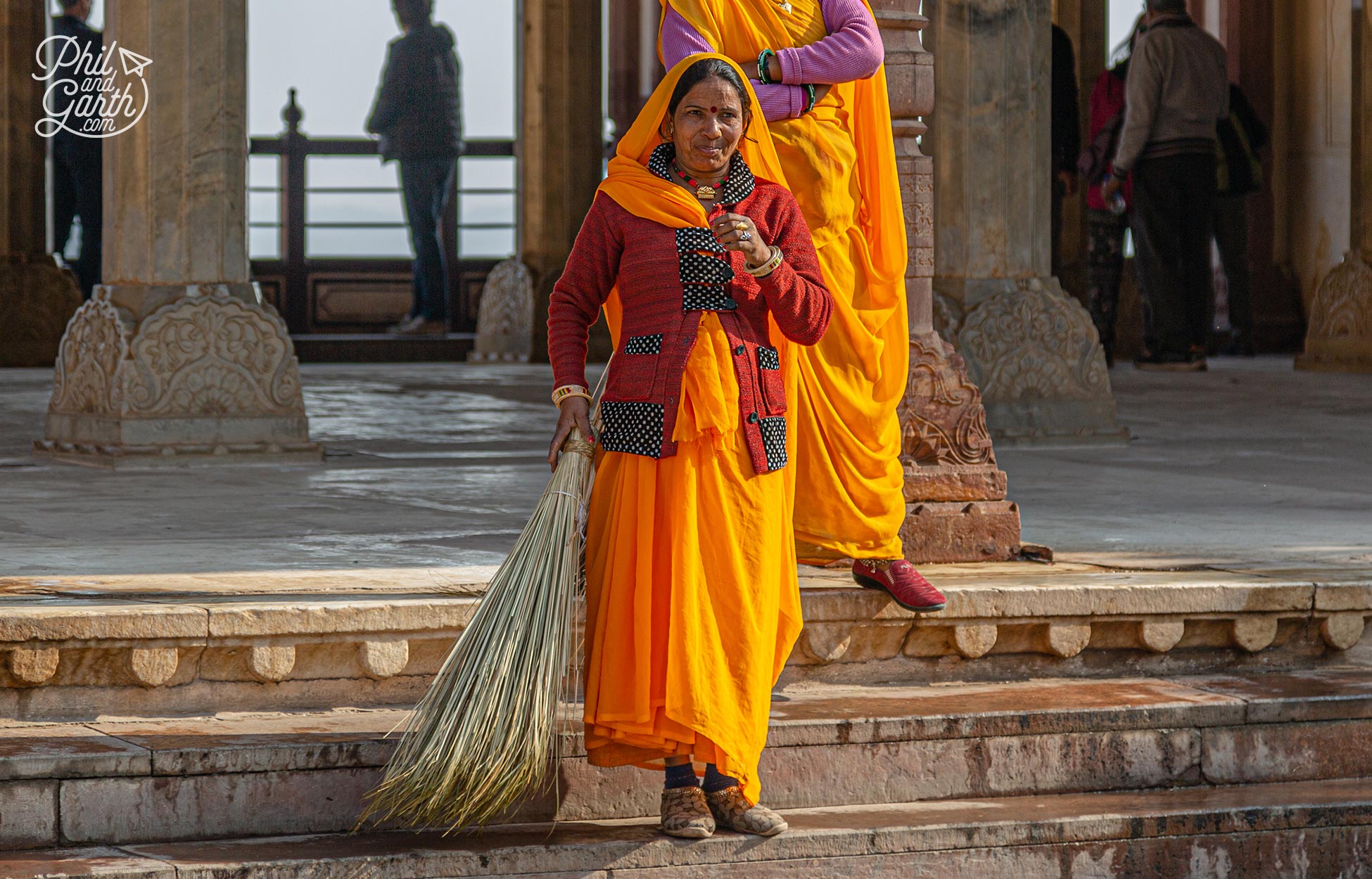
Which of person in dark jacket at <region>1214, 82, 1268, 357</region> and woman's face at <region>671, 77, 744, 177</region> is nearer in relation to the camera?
woman's face at <region>671, 77, 744, 177</region>

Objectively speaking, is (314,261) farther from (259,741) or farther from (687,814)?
(687,814)

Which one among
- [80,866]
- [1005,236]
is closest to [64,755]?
[80,866]

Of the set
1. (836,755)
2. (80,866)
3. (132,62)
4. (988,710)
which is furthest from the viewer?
(132,62)

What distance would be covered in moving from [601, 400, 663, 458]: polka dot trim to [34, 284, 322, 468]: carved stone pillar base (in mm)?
4032

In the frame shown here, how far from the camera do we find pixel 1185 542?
17.2ft

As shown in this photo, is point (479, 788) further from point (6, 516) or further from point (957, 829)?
point (6, 516)

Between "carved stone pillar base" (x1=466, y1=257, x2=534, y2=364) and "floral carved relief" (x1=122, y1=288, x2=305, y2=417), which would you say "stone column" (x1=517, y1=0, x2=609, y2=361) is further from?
"floral carved relief" (x1=122, y1=288, x2=305, y2=417)

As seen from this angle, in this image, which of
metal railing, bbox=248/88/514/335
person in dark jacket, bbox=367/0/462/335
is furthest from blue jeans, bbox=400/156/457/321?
metal railing, bbox=248/88/514/335

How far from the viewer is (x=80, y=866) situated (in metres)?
3.40

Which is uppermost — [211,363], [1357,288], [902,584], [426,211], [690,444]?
[426,211]

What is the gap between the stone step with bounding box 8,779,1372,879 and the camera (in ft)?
11.5

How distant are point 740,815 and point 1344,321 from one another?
10143mm

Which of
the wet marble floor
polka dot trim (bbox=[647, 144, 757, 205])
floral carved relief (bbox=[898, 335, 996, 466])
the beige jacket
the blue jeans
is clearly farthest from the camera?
the blue jeans

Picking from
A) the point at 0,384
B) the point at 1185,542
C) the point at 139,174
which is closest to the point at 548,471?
the point at 139,174
